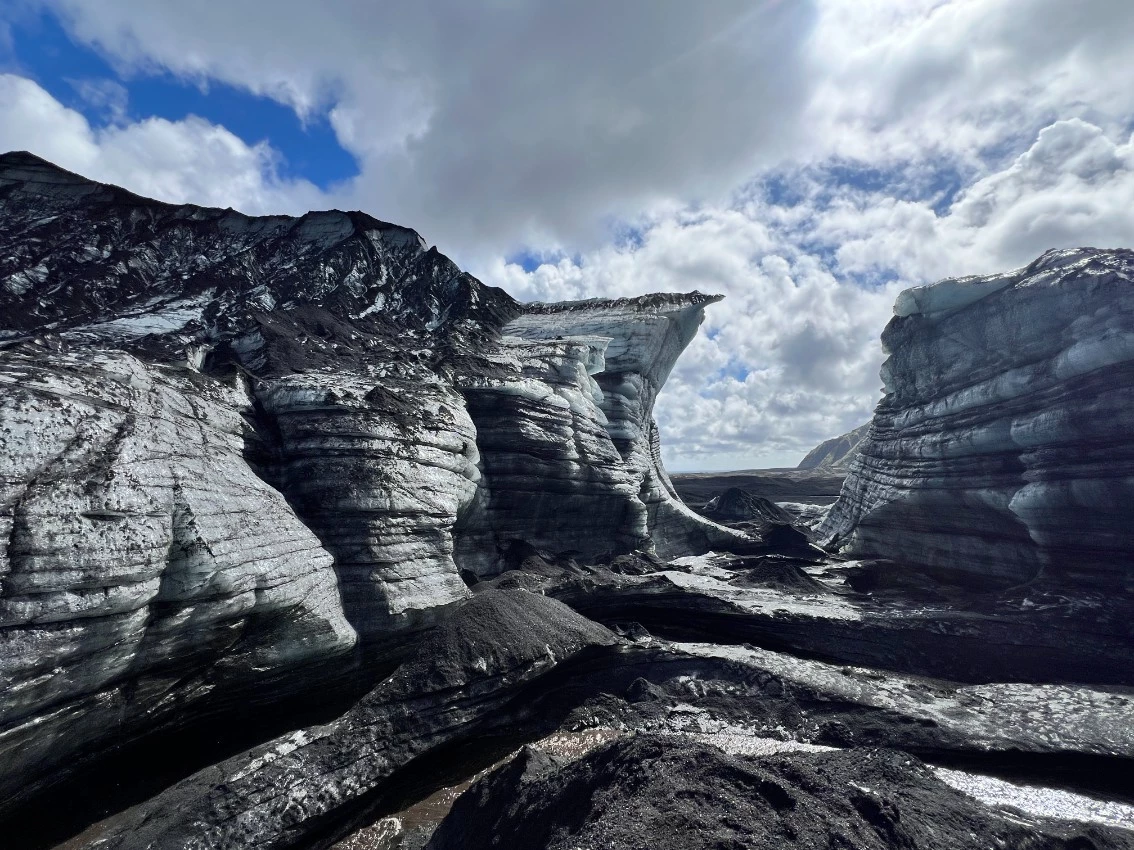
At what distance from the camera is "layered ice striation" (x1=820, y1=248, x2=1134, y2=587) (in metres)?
16.6

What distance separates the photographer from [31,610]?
6984 mm

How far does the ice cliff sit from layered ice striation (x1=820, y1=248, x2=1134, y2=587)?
32.1ft

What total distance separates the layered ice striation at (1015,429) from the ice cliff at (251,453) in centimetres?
979

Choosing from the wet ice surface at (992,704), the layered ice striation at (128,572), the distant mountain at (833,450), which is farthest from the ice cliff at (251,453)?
the distant mountain at (833,450)

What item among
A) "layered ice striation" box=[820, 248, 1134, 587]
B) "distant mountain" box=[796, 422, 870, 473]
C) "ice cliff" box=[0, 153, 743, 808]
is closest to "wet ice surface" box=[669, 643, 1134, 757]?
"layered ice striation" box=[820, 248, 1134, 587]

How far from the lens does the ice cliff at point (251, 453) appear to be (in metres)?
7.74

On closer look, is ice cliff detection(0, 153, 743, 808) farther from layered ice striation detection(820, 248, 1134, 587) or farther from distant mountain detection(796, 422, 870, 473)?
distant mountain detection(796, 422, 870, 473)

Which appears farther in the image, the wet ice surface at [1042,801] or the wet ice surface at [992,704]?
the wet ice surface at [992,704]

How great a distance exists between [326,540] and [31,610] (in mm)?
5889

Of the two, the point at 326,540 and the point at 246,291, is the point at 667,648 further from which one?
the point at 246,291

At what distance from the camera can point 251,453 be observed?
13.3m

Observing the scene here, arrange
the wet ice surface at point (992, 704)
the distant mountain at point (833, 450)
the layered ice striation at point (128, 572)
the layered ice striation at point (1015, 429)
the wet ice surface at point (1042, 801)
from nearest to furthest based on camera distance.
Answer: the layered ice striation at point (128, 572)
the wet ice surface at point (1042, 801)
the wet ice surface at point (992, 704)
the layered ice striation at point (1015, 429)
the distant mountain at point (833, 450)

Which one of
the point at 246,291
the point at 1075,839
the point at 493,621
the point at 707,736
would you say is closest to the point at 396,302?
the point at 246,291

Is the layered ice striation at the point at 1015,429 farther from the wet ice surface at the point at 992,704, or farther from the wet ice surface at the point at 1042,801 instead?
the wet ice surface at the point at 1042,801
